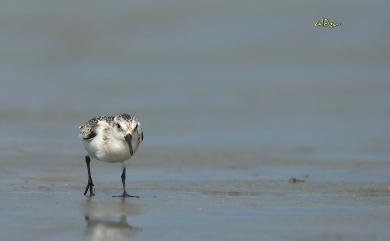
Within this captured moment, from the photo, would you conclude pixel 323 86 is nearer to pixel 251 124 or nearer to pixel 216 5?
pixel 251 124

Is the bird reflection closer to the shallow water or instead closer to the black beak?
the shallow water

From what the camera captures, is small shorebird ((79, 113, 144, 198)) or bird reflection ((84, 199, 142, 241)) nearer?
bird reflection ((84, 199, 142, 241))

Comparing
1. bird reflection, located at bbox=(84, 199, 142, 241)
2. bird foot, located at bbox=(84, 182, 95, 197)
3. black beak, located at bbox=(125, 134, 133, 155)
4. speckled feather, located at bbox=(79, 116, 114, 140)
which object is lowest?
bird reflection, located at bbox=(84, 199, 142, 241)

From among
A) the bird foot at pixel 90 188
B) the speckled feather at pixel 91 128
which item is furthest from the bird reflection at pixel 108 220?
the speckled feather at pixel 91 128

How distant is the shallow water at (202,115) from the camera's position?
10680 mm

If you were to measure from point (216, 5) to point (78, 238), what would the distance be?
15.1 metres

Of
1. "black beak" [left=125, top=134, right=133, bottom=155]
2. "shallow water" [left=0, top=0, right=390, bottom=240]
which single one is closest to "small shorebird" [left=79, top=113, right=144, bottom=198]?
"black beak" [left=125, top=134, right=133, bottom=155]

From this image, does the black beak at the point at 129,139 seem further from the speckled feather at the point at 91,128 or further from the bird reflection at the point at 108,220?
the bird reflection at the point at 108,220

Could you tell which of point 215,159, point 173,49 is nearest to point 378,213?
point 215,159

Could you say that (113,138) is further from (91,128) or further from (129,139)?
(91,128)

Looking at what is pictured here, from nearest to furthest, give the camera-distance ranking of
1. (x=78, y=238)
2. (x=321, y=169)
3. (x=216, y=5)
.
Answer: (x=78, y=238)
(x=321, y=169)
(x=216, y=5)

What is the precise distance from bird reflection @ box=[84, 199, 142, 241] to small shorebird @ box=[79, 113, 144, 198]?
977 mm

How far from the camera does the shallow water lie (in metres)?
10.7

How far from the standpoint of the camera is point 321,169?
48.3 feet
